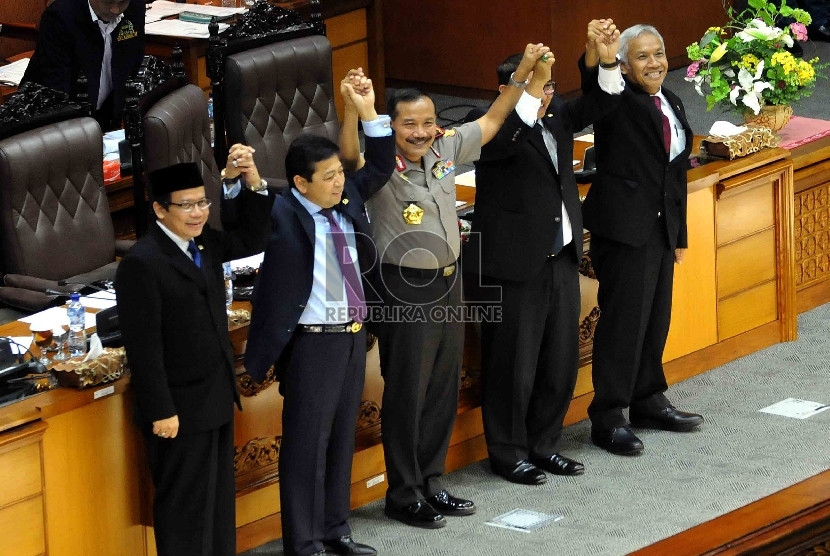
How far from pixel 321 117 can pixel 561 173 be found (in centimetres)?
211

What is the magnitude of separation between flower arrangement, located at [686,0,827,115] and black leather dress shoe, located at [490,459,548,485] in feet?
5.98

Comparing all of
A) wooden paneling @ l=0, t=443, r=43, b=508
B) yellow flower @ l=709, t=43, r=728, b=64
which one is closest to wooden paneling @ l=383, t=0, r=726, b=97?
yellow flower @ l=709, t=43, r=728, b=64

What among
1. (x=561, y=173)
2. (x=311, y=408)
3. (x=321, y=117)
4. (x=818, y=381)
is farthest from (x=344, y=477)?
(x=321, y=117)

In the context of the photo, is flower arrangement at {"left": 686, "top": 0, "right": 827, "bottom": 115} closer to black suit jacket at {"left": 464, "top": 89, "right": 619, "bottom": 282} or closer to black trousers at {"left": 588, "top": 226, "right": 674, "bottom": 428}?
black trousers at {"left": 588, "top": 226, "right": 674, "bottom": 428}

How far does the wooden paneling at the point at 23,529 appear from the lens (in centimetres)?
374

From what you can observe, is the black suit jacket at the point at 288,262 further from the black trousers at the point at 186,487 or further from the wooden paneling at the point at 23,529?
the wooden paneling at the point at 23,529

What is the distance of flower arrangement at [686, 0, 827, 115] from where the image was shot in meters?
5.71

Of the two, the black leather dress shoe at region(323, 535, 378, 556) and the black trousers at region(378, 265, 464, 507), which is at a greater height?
the black trousers at region(378, 265, 464, 507)

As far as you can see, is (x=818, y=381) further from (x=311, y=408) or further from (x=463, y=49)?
(x=463, y=49)

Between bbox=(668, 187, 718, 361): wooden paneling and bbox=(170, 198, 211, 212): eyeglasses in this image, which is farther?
bbox=(668, 187, 718, 361): wooden paneling

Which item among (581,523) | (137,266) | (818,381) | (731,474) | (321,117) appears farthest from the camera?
(321,117)

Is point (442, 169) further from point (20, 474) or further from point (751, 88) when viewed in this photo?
point (751, 88)

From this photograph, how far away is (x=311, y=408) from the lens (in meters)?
4.04

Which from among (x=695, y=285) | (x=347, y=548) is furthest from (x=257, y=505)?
(x=695, y=285)
